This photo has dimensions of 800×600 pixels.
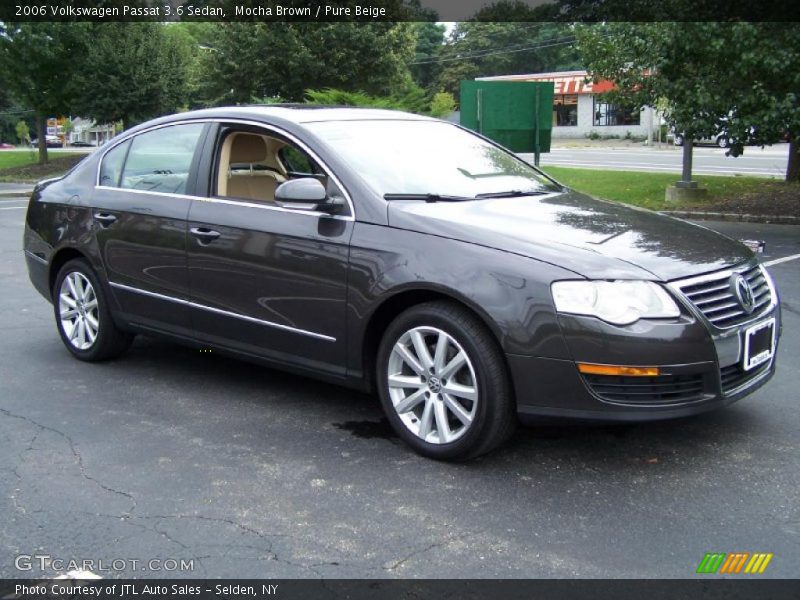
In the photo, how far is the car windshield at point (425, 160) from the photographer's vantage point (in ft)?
15.8

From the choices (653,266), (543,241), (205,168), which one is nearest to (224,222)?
(205,168)

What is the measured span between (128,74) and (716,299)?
27.0 m

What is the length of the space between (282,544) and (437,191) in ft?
6.96

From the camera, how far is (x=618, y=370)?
3.82 meters

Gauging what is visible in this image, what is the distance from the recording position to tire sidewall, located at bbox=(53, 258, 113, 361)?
5922 mm

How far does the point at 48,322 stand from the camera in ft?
24.3

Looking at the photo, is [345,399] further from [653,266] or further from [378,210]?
[653,266]

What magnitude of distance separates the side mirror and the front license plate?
2.08 meters

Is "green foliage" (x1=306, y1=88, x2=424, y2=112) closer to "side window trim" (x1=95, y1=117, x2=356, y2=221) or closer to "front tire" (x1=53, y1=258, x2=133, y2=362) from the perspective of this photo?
"front tire" (x1=53, y1=258, x2=133, y2=362)

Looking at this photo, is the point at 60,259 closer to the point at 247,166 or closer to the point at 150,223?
the point at 150,223

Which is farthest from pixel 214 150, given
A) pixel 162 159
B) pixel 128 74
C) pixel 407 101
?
pixel 128 74

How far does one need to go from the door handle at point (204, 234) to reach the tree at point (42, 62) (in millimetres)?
24718

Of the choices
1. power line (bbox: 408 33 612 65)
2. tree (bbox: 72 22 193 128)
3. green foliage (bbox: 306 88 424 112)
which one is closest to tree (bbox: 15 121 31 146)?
power line (bbox: 408 33 612 65)

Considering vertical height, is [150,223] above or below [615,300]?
above
